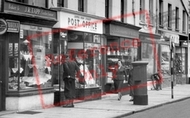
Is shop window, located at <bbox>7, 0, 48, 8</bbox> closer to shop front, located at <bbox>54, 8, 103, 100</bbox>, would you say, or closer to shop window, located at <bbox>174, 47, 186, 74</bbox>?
shop front, located at <bbox>54, 8, 103, 100</bbox>

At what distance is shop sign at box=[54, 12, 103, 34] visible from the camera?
55.5 feet

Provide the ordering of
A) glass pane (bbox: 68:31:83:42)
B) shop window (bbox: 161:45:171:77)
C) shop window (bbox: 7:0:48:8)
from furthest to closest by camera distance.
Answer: shop window (bbox: 161:45:171:77), glass pane (bbox: 68:31:83:42), shop window (bbox: 7:0:48:8)

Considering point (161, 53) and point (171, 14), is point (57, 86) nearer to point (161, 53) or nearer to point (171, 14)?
point (161, 53)

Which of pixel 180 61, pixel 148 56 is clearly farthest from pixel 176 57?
pixel 148 56

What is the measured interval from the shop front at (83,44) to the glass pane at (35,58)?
730 millimetres

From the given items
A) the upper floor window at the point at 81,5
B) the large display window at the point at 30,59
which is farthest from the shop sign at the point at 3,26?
the upper floor window at the point at 81,5

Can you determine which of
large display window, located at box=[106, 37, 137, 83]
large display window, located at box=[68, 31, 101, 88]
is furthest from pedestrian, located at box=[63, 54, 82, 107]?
large display window, located at box=[106, 37, 137, 83]

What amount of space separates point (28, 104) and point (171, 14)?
68.3 feet

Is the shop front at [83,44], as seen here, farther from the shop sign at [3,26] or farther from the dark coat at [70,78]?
the shop sign at [3,26]

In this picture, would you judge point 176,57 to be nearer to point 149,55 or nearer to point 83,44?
point 149,55

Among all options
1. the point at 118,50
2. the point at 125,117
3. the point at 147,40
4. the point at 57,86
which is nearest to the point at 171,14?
the point at 147,40

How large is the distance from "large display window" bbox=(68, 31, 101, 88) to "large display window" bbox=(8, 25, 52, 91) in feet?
6.78

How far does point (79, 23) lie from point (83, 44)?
3.59 ft

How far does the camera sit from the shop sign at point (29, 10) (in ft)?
46.5
